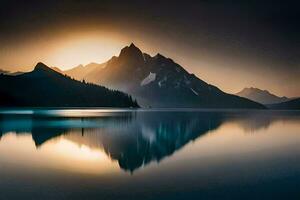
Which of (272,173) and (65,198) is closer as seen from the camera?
(65,198)

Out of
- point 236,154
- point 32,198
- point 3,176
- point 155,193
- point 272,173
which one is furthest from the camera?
point 236,154

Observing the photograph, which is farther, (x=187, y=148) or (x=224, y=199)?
(x=187, y=148)

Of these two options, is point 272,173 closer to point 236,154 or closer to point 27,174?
point 236,154

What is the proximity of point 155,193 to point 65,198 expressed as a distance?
497 centimetres

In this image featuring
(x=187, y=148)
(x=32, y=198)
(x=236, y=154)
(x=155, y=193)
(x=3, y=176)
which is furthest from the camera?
(x=187, y=148)

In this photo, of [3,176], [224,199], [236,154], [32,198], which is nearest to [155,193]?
[224,199]

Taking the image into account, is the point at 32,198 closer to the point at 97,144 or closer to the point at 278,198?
the point at 278,198

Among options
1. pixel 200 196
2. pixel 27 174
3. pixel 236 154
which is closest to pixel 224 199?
pixel 200 196

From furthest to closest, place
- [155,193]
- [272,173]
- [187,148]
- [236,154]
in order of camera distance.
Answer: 1. [187,148]
2. [236,154]
3. [272,173]
4. [155,193]

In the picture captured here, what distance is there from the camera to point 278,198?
18469 mm

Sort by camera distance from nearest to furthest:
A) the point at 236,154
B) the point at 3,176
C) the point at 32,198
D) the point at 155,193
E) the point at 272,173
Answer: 1. the point at 32,198
2. the point at 155,193
3. the point at 3,176
4. the point at 272,173
5. the point at 236,154

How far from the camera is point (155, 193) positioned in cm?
1912

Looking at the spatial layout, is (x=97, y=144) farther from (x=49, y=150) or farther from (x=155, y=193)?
(x=155, y=193)

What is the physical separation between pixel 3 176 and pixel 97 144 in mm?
21030
